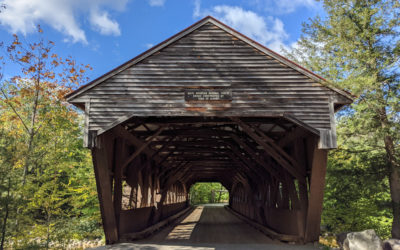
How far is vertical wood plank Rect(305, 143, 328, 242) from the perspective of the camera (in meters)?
7.89

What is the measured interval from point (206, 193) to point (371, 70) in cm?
5626

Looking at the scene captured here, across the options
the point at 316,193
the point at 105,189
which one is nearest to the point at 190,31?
the point at 105,189

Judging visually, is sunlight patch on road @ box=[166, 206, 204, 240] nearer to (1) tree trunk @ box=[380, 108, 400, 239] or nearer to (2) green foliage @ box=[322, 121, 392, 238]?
(2) green foliage @ box=[322, 121, 392, 238]

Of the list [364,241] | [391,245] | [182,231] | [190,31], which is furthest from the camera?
[182,231]

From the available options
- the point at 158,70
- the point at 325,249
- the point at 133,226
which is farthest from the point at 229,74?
the point at 133,226

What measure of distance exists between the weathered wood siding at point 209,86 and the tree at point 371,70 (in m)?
4.08

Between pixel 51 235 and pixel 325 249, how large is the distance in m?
8.99

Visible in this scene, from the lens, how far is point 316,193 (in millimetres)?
8219

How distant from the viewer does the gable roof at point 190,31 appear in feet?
26.3

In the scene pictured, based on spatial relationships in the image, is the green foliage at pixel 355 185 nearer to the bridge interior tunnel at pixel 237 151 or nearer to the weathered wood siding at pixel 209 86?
the bridge interior tunnel at pixel 237 151

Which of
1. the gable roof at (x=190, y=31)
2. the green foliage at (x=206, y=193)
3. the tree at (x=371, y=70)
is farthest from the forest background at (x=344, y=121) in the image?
the green foliage at (x=206, y=193)

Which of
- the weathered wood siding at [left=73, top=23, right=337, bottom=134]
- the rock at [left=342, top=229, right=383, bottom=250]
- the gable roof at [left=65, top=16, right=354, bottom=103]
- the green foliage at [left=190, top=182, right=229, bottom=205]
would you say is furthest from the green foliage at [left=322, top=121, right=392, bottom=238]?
the green foliage at [left=190, top=182, right=229, bottom=205]

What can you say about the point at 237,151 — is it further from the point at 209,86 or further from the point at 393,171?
the point at 393,171

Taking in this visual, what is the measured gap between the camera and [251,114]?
791cm
